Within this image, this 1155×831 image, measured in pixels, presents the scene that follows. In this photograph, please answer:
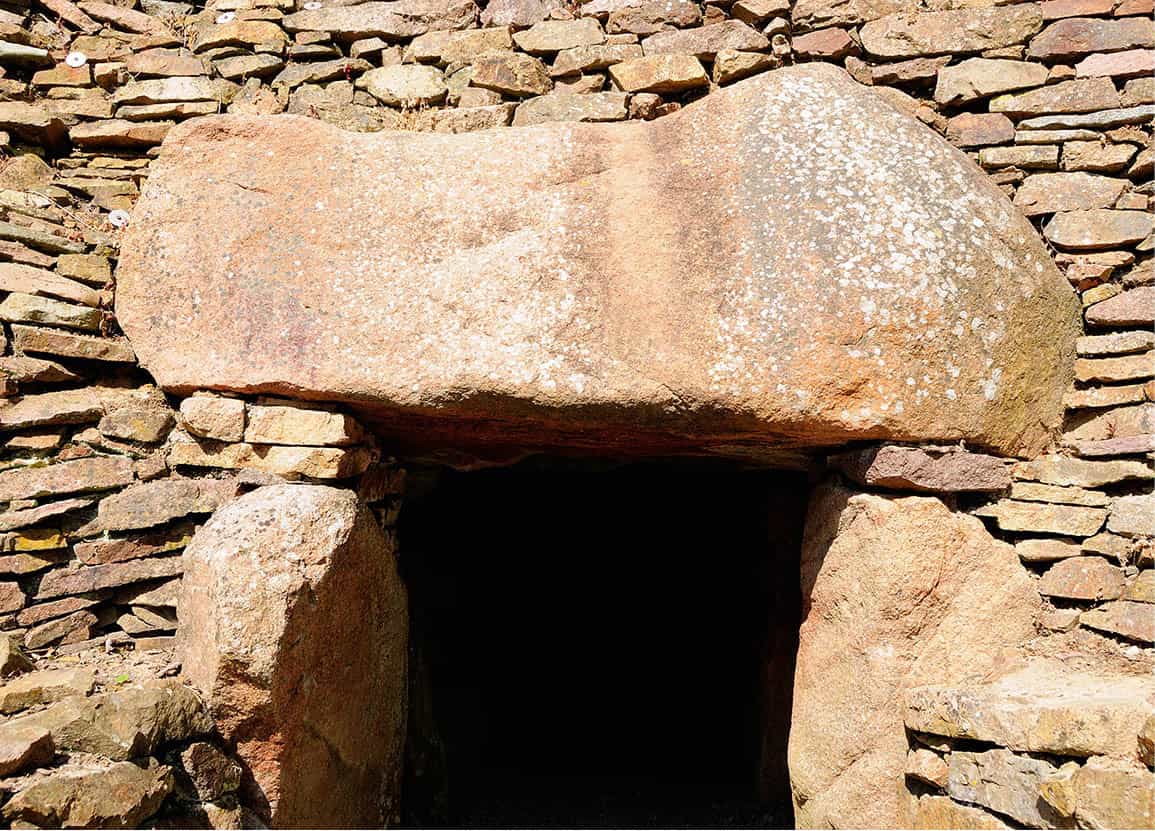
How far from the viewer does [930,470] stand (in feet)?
9.61

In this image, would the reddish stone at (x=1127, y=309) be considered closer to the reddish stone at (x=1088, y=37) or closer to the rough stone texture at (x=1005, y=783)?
the reddish stone at (x=1088, y=37)

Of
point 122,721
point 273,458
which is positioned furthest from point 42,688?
point 273,458

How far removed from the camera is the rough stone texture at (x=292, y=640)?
286 cm

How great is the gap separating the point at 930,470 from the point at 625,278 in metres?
1.03

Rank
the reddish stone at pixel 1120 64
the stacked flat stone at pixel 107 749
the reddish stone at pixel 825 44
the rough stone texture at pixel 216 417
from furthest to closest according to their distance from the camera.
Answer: the reddish stone at pixel 825 44
the reddish stone at pixel 1120 64
the rough stone texture at pixel 216 417
the stacked flat stone at pixel 107 749

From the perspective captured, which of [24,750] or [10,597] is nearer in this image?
[24,750]

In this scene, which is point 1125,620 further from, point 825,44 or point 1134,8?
point 825,44

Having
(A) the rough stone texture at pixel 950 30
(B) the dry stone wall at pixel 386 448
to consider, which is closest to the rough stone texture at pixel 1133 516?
(B) the dry stone wall at pixel 386 448

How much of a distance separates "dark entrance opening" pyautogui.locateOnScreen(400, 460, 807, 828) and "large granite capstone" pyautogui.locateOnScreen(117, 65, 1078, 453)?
3.59ft

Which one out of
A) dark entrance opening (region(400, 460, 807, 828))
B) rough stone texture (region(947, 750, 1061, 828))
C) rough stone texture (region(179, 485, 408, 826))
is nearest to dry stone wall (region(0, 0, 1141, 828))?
rough stone texture (region(947, 750, 1061, 828))

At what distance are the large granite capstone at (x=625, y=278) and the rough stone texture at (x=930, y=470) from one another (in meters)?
0.07

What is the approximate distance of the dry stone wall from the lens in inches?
105

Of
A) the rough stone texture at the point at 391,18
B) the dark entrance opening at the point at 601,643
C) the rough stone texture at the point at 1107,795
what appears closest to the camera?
the rough stone texture at the point at 1107,795

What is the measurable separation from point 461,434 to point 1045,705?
1.90m
